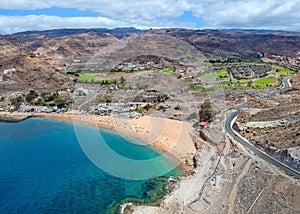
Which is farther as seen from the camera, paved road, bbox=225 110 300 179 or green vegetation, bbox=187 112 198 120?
green vegetation, bbox=187 112 198 120

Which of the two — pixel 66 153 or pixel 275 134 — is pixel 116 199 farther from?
pixel 275 134

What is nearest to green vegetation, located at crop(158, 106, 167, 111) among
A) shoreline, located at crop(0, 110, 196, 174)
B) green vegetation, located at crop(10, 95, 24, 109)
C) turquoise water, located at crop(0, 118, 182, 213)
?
shoreline, located at crop(0, 110, 196, 174)

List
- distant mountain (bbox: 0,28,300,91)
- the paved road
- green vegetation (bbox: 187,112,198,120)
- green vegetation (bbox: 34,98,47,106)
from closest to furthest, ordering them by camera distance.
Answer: the paved road → green vegetation (bbox: 187,112,198,120) → green vegetation (bbox: 34,98,47,106) → distant mountain (bbox: 0,28,300,91)

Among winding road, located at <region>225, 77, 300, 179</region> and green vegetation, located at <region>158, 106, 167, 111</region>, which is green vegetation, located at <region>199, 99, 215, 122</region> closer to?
winding road, located at <region>225, 77, 300, 179</region>

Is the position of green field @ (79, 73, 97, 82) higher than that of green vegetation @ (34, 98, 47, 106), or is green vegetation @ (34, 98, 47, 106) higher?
green field @ (79, 73, 97, 82)

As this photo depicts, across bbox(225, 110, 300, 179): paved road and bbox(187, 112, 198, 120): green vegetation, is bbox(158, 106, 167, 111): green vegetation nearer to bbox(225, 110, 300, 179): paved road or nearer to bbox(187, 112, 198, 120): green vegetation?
bbox(187, 112, 198, 120): green vegetation

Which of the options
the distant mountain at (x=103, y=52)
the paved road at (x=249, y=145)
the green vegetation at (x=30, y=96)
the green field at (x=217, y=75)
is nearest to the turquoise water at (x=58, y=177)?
the paved road at (x=249, y=145)

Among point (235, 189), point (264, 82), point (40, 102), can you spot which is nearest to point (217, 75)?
point (264, 82)

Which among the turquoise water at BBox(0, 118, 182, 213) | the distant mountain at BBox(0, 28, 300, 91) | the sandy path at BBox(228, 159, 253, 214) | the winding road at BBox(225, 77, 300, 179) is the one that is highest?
the distant mountain at BBox(0, 28, 300, 91)

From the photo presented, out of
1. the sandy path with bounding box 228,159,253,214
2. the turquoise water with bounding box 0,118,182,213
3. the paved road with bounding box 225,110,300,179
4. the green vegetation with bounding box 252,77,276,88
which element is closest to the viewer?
the sandy path with bounding box 228,159,253,214
